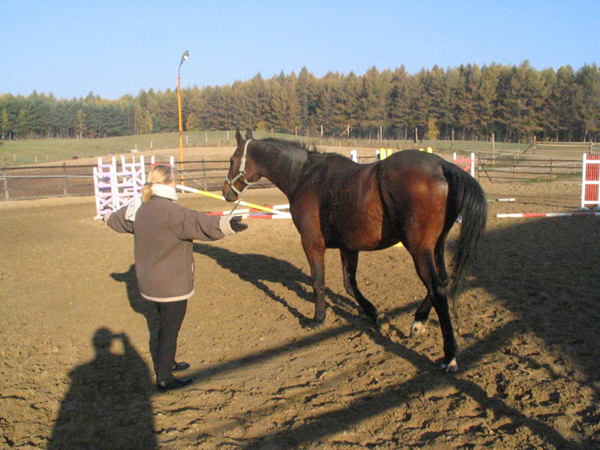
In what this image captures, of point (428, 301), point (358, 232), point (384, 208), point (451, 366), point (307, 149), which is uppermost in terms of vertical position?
point (307, 149)

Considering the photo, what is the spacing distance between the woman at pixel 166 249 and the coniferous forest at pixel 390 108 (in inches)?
2134

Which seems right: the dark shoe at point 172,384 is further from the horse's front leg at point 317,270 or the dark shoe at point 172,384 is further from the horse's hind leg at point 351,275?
the horse's hind leg at point 351,275

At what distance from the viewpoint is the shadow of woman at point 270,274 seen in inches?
221

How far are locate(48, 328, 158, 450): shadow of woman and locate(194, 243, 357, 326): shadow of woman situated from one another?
5.91 feet

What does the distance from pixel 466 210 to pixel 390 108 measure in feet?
222

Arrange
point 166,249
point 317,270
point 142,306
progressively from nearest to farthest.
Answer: point 166,249 → point 317,270 → point 142,306

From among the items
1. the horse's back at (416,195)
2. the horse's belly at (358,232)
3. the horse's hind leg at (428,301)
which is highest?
the horse's back at (416,195)

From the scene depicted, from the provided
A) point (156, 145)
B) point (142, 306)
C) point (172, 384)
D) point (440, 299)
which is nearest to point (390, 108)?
point (156, 145)

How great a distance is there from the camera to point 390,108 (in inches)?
2670

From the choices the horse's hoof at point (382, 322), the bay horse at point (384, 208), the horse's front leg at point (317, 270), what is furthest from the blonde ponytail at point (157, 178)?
the horse's hoof at point (382, 322)

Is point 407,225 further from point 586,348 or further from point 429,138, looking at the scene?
point 429,138

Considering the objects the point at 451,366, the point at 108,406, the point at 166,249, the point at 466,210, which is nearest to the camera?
the point at 108,406

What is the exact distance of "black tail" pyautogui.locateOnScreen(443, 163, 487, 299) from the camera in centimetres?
360

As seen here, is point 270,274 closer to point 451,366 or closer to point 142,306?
point 142,306
